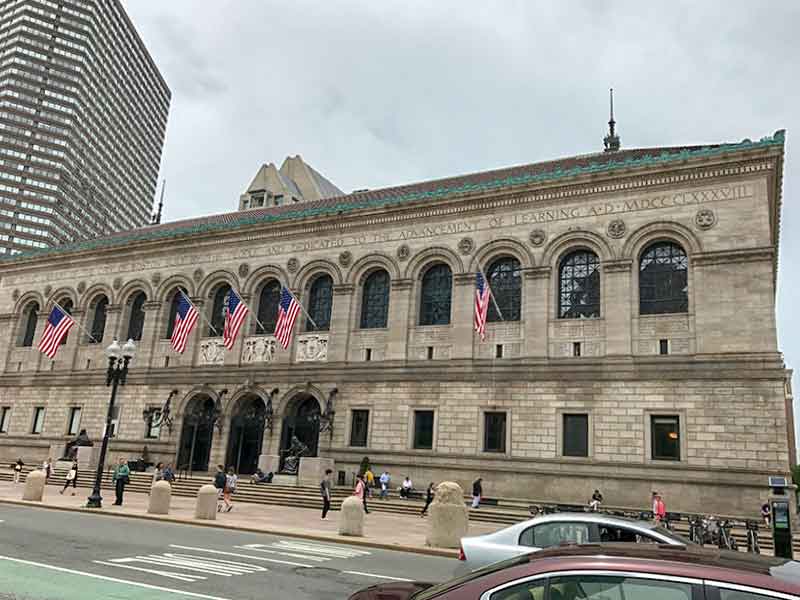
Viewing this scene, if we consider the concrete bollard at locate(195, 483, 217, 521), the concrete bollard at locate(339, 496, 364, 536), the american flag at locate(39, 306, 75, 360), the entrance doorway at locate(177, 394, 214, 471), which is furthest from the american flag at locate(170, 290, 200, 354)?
the concrete bollard at locate(339, 496, 364, 536)

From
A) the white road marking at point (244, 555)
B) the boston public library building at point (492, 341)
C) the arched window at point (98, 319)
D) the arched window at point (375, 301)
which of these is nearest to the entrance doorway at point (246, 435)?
the boston public library building at point (492, 341)

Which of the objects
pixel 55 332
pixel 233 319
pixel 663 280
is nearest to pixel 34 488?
pixel 233 319

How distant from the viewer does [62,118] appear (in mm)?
97062

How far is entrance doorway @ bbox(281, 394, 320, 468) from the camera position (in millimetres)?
33344

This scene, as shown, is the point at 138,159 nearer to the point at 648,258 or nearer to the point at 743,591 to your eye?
the point at 648,258

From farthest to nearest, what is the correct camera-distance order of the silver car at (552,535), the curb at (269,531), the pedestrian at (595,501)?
the pedestrian at (595,501), the curb at (269,531), the silver car at (552,535)

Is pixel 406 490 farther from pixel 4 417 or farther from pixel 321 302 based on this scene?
pixel 4 417

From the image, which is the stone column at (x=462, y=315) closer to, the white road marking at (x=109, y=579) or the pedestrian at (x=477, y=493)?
the pedestrian at (x=477, y=493)

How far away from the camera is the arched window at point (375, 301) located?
33.6 m

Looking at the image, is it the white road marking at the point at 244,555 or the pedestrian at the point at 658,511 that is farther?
the pedestrian at the point at 658,511

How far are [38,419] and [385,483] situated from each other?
25518 millimetres

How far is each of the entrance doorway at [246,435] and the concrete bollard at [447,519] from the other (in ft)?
62.2

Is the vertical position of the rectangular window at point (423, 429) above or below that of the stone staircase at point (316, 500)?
above

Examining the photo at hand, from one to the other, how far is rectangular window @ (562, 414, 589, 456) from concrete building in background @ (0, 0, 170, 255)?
286 feet
